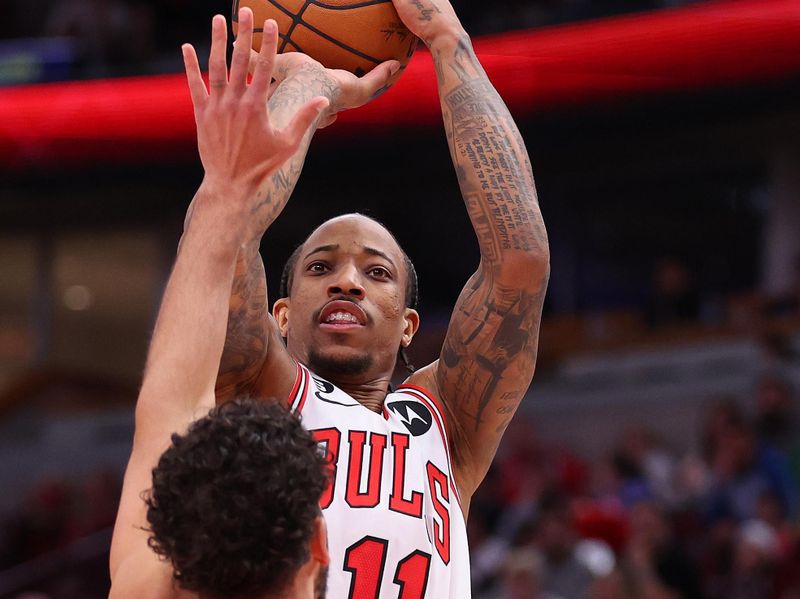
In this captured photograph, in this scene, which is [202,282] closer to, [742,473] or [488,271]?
[488,271]

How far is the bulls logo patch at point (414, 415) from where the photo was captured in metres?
3.07

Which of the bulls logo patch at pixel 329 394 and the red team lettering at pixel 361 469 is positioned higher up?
the bulls logo patch at pixel 329 394

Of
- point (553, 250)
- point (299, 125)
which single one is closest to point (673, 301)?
point (553, 250)

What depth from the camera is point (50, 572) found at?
9883 mm

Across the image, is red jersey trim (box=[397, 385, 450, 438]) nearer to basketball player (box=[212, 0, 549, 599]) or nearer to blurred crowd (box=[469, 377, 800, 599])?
basketball player (box=[212, 0, 549, 599])

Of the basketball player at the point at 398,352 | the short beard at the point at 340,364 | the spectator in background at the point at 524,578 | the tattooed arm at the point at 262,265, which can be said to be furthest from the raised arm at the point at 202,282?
the spectator in background at the point at 524,578

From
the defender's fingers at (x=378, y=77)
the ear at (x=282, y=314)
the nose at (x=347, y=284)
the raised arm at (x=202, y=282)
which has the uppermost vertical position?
the defender's fingers at (x=378, y=77)

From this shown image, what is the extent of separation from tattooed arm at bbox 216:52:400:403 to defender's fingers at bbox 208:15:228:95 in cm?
41

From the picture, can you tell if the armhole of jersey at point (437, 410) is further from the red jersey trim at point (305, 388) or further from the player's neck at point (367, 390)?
the red jersey trim at point (305, 388)

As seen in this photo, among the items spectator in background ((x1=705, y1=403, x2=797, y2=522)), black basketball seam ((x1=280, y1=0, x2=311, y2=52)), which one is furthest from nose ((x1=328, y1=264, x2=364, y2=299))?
spectator in background ((x1=705, y1=403, x2=797, y2=522))

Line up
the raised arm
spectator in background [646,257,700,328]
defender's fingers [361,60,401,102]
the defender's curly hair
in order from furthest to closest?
1. spectator in background [646,257,700,328]
2. defender's fingers [361,60,401,102]
3. the raised arm
4. the defender's curly hair

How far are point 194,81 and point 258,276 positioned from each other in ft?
2.46

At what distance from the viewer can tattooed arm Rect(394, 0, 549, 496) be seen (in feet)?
10.1

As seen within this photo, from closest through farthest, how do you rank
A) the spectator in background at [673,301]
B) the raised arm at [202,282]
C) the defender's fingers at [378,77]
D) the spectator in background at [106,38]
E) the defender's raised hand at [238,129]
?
the raised arm at [202,282] < the defender's raised hand at [238,129] < the defender's fingers at [378,77] < the spectator in background at [673,301] < the spectator in background at [106,38]
